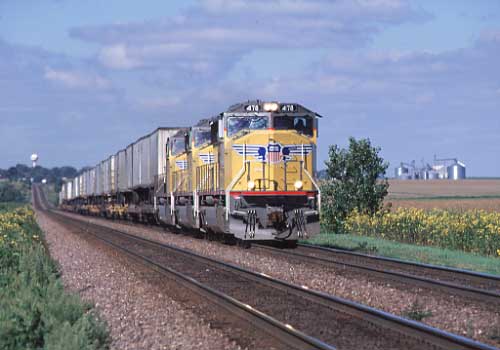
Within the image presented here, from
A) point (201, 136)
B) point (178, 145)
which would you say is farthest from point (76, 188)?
point (201, 136)

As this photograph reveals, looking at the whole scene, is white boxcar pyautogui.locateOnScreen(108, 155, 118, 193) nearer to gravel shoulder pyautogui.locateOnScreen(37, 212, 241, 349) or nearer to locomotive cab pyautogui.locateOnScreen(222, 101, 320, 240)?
locomotive cab pyautogui.locateOnScreen(222, 101, 320, 240)

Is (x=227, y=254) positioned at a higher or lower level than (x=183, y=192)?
lower

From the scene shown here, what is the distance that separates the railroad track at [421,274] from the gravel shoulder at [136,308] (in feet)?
13.7

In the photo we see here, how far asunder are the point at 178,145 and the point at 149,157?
7341mm

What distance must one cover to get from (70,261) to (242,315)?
1090cm

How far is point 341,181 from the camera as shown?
3328cm

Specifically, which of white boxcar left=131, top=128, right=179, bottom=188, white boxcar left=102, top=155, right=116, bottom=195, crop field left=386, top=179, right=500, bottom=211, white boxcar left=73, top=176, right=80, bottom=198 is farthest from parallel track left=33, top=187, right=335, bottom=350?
white boxcar left=73, top=176, right=80, bottom=198

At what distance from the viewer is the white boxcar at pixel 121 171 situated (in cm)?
4766

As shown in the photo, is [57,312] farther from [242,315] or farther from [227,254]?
[227,254]

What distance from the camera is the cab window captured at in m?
30.9

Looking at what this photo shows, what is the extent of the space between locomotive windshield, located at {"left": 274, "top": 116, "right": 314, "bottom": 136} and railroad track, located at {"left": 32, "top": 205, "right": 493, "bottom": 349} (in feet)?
20.0

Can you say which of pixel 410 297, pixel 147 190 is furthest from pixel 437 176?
pixel 410 297

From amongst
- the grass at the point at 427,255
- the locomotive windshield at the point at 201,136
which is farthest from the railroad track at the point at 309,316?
the locomotive windshield at the point at 201,136

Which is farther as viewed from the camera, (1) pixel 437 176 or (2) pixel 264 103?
(1) pixel 437 176
